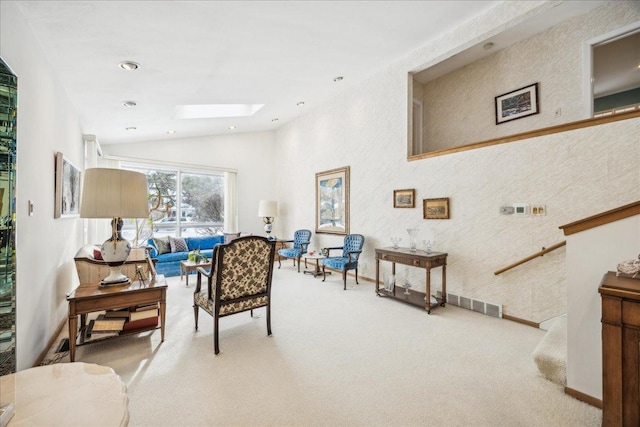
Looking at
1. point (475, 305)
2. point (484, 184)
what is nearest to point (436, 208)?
point (484, 184)

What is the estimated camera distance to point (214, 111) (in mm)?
6004

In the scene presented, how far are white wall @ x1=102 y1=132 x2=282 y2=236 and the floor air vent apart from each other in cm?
525

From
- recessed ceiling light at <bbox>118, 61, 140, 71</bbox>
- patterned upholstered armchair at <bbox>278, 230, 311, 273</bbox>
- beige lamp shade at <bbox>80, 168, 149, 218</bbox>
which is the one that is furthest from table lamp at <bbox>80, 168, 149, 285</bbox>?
patterned upholstered armchair at <bbox>278, 230, 311, 273</bbox>

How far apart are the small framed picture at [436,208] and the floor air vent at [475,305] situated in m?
1.11

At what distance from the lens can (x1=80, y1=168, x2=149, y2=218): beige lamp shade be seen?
2.38m

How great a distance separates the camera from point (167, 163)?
22.6 ft

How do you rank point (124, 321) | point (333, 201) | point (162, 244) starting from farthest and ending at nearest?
point (333, 201)
point (162, 244)
point (124, 321)

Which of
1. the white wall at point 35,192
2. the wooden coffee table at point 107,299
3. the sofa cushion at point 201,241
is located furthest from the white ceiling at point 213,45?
the sofa cushion at point 201,241

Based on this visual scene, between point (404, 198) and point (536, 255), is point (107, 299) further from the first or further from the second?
point (536, 255)

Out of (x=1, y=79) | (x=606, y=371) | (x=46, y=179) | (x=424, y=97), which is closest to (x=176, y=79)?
(x=46, y=179)

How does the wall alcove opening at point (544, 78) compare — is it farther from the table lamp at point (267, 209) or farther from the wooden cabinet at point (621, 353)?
the table lamp at point (267, 209)

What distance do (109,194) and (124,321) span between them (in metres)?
1.25

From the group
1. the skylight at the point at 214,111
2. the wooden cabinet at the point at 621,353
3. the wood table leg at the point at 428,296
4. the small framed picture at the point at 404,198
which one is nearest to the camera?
the wooden cabinet at the point at 621,353

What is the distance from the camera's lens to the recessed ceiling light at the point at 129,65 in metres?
3.13
